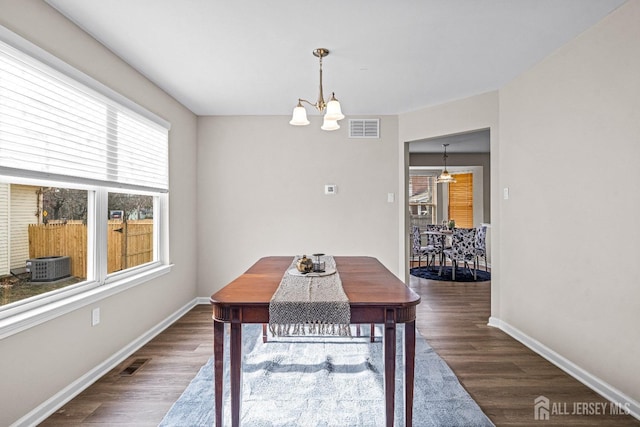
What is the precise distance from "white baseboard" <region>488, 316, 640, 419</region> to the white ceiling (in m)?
2.34

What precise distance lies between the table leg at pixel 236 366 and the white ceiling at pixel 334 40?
6.02 feet

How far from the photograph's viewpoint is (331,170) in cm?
435

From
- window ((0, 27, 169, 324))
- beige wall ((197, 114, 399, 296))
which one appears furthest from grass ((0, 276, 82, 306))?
beige wall ((197, 114, 399, 296))

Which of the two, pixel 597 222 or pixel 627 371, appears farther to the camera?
pixel 597 222

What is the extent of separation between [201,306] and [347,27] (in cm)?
347

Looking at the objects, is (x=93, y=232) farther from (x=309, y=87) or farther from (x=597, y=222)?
(x=597, y=222)

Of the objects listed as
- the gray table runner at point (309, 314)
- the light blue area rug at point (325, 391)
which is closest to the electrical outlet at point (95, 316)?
the light blue area rug at point (325, 391)

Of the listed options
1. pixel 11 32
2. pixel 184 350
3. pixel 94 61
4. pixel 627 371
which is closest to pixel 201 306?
pixel 184 350

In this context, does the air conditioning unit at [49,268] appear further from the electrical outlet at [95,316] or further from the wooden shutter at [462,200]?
the wooden shutter at [462,200]

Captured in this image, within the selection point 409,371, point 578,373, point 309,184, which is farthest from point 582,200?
point 309,184

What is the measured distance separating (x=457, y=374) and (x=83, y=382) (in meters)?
2.55

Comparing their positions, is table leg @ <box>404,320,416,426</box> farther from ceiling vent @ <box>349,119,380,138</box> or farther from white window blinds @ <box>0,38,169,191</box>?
ceiling vent @ <box>349,119,380,138</box>

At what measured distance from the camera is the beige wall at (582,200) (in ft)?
6.75

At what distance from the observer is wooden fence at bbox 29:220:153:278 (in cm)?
210
